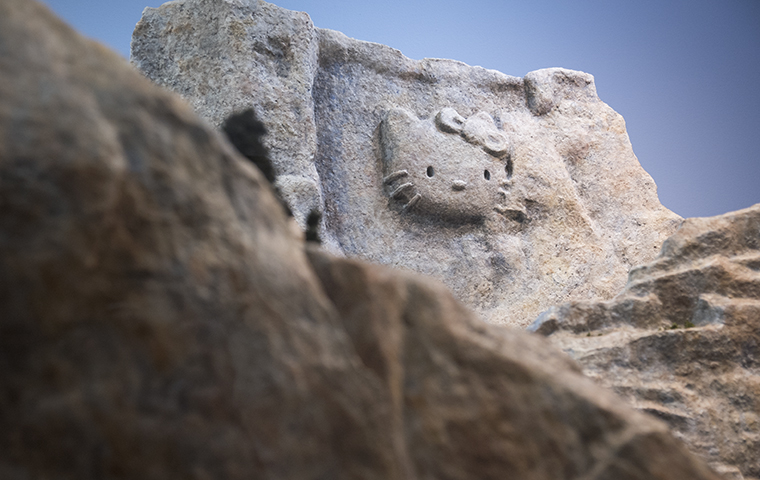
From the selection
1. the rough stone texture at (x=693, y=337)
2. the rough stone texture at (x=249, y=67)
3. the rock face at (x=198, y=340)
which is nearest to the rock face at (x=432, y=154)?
the rough stone texture at (x=249, y=67)

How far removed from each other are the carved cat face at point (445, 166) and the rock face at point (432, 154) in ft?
0.03

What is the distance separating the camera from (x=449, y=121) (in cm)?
423

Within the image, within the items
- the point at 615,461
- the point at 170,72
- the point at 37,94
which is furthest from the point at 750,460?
the point at 170,72

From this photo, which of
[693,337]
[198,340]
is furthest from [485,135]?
[198,340]

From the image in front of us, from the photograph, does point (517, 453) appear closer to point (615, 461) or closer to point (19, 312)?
point (615, 461)

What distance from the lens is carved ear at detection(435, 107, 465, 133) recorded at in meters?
4.21

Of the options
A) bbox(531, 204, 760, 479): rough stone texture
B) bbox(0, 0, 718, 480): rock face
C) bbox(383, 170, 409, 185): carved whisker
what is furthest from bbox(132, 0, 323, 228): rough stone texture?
bbox(0, 0, 718, 480): rock face

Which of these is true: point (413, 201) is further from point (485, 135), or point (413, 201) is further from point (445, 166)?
point (485, 135)

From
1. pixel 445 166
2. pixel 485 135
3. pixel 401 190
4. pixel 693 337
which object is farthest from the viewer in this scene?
pixel 485 135

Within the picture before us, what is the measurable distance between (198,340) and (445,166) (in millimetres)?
3436

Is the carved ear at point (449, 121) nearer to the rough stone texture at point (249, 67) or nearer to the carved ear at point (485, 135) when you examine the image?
the carved ear at point (485, 135)

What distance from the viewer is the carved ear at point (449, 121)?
421cm

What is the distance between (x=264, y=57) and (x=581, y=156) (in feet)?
9.28

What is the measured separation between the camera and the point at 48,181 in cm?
71
